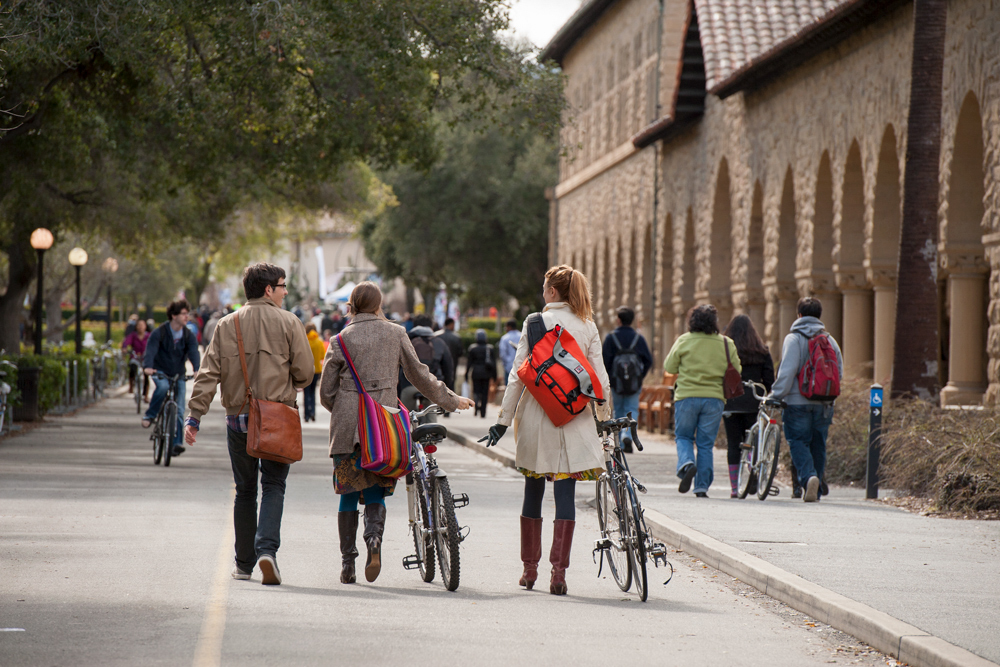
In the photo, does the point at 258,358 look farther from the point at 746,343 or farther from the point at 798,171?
the point at 798,171

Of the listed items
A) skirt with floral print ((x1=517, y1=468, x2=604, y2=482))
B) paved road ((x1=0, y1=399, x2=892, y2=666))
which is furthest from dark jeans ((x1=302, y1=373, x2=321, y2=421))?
skirt with floral print ((x1=517, y1=468, x2=604, y2=482))

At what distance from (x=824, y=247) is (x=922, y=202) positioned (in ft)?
25.8

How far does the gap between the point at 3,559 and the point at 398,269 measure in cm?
5130

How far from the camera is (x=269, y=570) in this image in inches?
330

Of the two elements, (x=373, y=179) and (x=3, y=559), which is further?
(x=373, y=179)

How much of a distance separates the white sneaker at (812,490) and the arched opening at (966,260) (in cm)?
476

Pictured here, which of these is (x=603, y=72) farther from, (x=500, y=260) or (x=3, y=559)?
(x=3, y=559)

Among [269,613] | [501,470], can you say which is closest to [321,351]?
[501,470]

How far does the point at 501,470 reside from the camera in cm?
1778

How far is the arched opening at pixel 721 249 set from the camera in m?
27.9

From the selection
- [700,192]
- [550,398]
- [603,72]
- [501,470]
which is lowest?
[501,470]

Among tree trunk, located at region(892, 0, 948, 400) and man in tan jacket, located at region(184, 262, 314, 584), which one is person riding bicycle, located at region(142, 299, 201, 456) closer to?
tree trunk, located at region(892, 0, 948, 400)

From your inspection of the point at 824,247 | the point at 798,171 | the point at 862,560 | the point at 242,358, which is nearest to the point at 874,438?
the point at 862,560

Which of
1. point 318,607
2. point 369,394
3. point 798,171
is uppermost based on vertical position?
point 798,171
